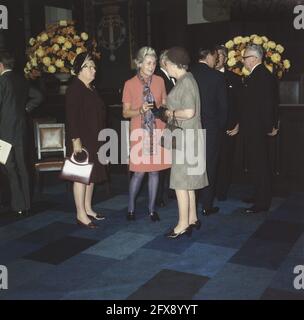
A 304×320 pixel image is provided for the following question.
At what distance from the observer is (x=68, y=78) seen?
688 cm

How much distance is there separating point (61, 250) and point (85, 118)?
1147mm

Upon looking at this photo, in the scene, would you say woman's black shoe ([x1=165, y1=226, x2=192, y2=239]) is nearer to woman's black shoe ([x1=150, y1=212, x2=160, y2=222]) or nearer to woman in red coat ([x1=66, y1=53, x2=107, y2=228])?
woman's black shoe ([x1=150, y1=212, x2=160, y2=222])

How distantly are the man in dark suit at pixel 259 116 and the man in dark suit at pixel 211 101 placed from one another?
343 mm

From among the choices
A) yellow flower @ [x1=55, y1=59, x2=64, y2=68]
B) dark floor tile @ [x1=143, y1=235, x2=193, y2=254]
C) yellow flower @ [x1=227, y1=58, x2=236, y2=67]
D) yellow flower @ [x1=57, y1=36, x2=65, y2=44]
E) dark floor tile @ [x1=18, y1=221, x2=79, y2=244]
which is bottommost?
dark floor tile @ [x1=143, y1=235, x2=193, y2=254]

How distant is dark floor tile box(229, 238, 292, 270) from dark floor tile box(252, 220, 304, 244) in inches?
4.0

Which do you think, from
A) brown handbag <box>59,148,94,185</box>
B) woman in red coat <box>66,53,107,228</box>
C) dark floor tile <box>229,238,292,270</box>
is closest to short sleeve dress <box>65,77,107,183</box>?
woman in red coat <box>66,53,107,228</box>

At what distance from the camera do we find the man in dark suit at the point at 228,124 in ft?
15.6

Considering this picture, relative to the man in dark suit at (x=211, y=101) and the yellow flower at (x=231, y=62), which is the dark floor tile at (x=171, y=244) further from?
the yellow flower at (x=231, y=62)

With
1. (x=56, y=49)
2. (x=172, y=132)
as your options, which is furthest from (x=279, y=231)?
(x=56, y=49)

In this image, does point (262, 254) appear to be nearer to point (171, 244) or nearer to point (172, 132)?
point (171, 244)

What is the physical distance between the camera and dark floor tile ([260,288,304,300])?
2840mm

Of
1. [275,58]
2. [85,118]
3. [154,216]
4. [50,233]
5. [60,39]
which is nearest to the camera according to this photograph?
[85,118]

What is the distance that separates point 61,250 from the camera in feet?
12.2
